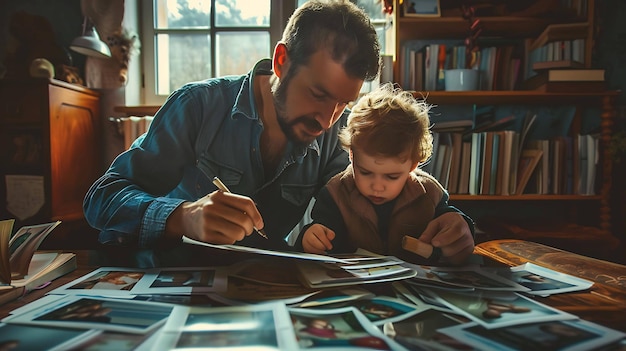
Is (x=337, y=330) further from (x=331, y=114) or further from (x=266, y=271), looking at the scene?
(x=331, y=114)

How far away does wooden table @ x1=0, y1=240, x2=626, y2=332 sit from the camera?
546 mm

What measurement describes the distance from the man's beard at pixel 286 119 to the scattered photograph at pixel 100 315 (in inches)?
24.2

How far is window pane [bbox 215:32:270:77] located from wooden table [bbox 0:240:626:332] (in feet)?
5.54

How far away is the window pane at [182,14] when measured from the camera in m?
2.37

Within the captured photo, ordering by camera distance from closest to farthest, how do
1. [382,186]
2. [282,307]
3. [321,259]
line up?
[282,307], [321,259], [382,186]

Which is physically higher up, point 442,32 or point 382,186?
point 442,32

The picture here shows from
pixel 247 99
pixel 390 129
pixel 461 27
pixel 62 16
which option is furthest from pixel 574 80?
pixel 62 16

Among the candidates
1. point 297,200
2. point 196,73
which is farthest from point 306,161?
point 196,73

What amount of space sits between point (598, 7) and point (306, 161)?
1866 mm

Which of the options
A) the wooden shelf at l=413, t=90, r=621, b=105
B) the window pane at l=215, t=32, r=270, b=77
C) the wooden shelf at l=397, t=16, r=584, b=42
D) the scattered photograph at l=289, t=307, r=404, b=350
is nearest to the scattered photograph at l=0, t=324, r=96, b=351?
the scattered photograph at l=289, t=307, r=404, b=350

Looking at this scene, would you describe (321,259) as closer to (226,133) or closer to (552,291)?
(552,291)

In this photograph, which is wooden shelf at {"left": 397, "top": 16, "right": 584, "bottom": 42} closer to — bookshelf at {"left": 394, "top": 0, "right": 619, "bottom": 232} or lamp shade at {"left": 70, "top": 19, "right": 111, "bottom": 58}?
bookshelf at {"left": 394, "top": 0, "right": 619, "bottom": 232}

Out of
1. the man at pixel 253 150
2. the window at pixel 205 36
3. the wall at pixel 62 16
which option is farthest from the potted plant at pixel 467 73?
the wall at pixel 62 16

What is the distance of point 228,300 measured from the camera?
559 millimetres
